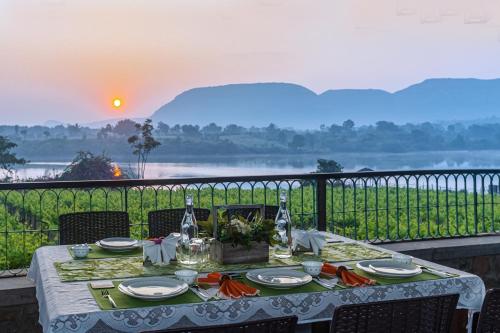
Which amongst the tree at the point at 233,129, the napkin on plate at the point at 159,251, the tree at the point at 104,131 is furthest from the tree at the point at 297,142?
the napkin on plate at the point at 159,251

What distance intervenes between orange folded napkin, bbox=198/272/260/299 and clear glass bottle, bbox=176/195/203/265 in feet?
1.05

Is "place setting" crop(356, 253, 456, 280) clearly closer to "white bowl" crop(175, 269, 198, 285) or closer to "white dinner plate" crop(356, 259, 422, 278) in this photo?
"white dinner plate" crop(356, 259, 422, 278)

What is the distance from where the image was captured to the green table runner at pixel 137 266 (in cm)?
238

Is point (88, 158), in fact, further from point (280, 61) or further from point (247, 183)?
point (247, 183)

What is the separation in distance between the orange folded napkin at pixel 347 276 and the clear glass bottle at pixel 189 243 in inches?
21.4

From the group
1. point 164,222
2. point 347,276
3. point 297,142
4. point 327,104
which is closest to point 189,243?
point 347,276

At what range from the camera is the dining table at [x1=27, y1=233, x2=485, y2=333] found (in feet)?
6.25

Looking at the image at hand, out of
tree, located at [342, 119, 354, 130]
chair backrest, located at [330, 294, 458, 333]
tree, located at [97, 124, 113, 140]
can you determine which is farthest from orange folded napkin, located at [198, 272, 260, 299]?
tree, located at [97, 124, 113, 140]

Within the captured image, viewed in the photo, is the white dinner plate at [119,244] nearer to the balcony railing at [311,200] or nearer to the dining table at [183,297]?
the dining table at [183,297]

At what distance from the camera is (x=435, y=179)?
17.7 ft

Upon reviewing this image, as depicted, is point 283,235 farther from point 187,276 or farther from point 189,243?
point 187,276

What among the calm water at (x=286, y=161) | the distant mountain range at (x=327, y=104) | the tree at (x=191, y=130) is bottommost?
the calm water at (x=286, y=161)

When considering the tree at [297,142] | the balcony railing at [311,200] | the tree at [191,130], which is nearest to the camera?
the balcony railing at [311,200]

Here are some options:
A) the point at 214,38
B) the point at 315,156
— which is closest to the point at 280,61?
the point at 214,38
